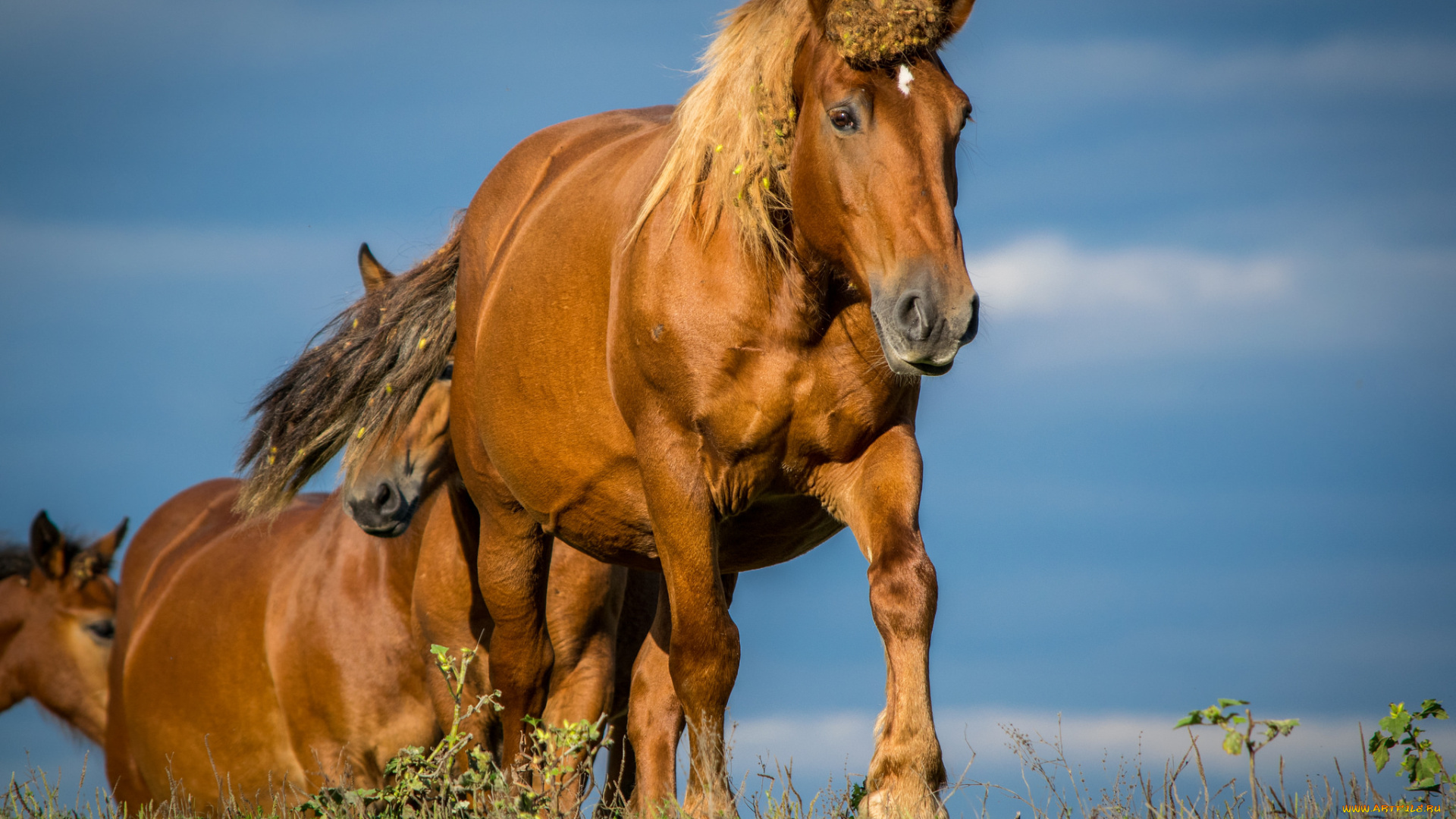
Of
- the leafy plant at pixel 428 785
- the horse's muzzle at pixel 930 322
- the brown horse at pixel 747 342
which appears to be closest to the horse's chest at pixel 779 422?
the brown horse at pixel 747 342

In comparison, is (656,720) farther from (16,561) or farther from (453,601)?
(16,561)

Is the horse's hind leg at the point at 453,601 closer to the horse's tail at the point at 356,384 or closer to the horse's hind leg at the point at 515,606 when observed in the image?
the horse's tail at the point at 356,384

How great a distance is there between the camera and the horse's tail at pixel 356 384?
21.0 ft

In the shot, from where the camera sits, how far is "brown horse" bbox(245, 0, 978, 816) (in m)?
3.54

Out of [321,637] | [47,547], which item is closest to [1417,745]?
[321,637]

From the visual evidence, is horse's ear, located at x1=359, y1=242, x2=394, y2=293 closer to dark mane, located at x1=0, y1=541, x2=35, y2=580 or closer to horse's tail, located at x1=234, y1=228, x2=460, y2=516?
horse's tail, located at x1=234, y1=228, x2=460, y2=516

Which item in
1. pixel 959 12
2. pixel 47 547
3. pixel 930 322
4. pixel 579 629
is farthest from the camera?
pixel 47 547

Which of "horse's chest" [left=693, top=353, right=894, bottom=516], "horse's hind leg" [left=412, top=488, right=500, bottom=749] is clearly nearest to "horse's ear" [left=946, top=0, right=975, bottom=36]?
"horse's chest" [left=693, top=353, right=894, bottom=516]

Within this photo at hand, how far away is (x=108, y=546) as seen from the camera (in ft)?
38.4

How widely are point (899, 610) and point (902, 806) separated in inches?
19.1

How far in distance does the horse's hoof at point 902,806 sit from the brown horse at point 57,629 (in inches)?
375

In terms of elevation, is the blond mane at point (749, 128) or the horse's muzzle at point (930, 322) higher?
the blond mane at point (749, 128)

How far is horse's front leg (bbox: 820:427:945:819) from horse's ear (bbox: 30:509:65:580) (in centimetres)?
894

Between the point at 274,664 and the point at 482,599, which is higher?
the point at 482,599
